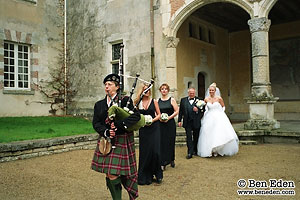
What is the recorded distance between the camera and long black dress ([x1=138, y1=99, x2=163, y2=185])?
4270 millimetres

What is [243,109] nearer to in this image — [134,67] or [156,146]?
[134,67]

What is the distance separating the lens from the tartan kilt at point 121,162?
9.88ft

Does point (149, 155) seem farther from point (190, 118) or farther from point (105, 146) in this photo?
point (190, 118)

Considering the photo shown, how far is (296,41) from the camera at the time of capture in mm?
12266

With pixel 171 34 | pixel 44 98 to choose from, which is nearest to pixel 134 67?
pixel 171 34

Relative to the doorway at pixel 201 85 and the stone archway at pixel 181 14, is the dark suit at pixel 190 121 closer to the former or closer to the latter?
the stone archway at pixel 181 14

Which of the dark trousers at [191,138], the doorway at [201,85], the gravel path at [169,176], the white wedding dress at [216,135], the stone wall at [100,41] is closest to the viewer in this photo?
the gravel path at [169,176]

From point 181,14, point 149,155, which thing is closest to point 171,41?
point 181,14

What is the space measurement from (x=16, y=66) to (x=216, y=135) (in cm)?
954

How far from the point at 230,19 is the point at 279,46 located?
8.63 ft

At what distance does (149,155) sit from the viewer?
4.26 meters

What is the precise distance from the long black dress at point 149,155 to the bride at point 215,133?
6.47 ft

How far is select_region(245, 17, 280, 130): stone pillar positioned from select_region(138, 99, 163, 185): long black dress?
455cm

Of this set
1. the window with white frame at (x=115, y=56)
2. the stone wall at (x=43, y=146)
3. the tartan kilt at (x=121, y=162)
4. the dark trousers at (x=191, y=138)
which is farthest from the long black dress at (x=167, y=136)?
the window with white frame at (x=115, y=56)
